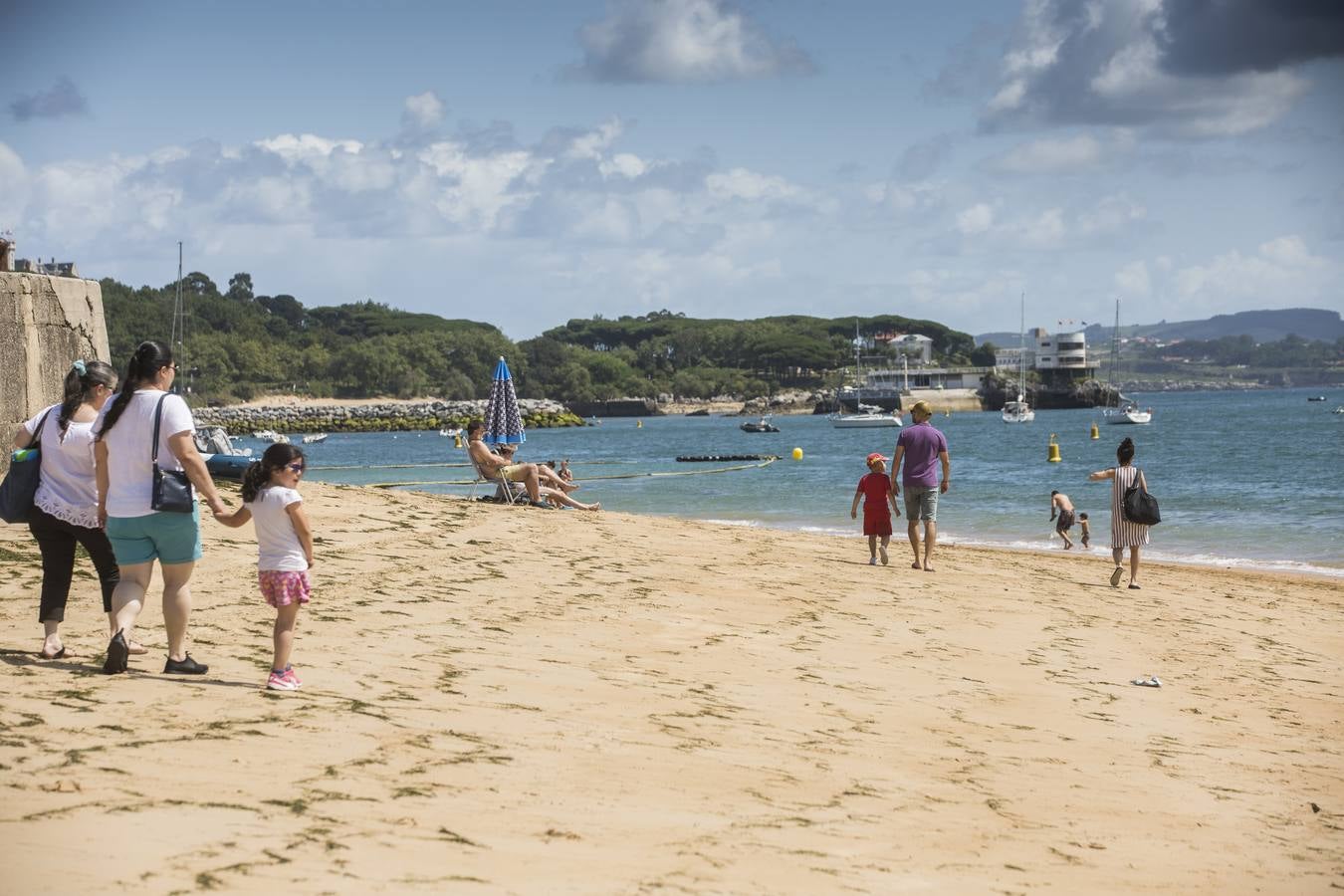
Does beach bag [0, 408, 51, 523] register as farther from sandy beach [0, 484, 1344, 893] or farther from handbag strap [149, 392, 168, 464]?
handbag strap [149, 392, 168, 464]

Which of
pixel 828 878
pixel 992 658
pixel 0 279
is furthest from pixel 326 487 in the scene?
pixel 828 878

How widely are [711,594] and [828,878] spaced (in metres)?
6.47

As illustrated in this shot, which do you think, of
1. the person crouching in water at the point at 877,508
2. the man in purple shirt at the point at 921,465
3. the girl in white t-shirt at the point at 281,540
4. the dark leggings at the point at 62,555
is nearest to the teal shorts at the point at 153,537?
the girl in white t-shirt at the point at 281,540

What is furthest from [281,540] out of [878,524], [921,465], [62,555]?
[878,524]

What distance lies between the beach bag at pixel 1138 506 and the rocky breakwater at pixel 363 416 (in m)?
105

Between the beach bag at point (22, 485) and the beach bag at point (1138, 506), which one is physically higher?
the beach bag at point (22, 485)

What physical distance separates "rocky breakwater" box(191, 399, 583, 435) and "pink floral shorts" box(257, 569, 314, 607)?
111 m

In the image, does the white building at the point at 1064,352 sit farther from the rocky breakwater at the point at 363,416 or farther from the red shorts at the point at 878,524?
the red shorts at the point at 878,524

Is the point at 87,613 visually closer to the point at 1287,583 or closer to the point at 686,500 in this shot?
the point at 1287,583

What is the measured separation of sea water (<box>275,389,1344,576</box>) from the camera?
24.0 m

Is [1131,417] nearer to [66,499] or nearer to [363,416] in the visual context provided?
[363,416]

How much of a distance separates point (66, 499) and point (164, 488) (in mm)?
994

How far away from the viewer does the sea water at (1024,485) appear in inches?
944

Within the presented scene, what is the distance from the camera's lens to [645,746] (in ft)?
19.1
